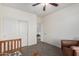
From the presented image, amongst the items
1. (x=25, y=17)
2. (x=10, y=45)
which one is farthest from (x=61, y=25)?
(x=10, y=45)

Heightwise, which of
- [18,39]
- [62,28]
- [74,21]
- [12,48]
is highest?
[74,21]

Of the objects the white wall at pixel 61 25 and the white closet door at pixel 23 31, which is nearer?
the white wall at pixel 61 25

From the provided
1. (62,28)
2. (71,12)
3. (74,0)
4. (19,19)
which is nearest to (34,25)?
(19,19)

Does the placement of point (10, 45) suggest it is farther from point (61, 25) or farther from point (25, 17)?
point (61, 25)

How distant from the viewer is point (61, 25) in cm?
200

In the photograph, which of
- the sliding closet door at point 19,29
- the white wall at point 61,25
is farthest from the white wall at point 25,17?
the white wall at point 61,25

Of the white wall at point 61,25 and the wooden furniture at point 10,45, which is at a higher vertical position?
the white wall at point 61,25

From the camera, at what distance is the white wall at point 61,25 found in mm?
1881

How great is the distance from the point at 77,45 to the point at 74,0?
1.21 meters

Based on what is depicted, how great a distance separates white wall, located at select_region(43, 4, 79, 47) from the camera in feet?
6.17

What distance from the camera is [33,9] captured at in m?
2.13

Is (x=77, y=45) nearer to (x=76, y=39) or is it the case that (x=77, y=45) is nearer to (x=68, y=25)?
(x=76, y=39)

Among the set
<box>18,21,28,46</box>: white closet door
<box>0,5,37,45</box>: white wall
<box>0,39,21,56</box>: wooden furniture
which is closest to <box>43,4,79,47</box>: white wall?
<box>0,5,37,45</box>: white wall

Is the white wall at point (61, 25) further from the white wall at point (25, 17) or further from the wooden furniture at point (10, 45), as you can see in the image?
the wooden furniture at point (10, 45)
